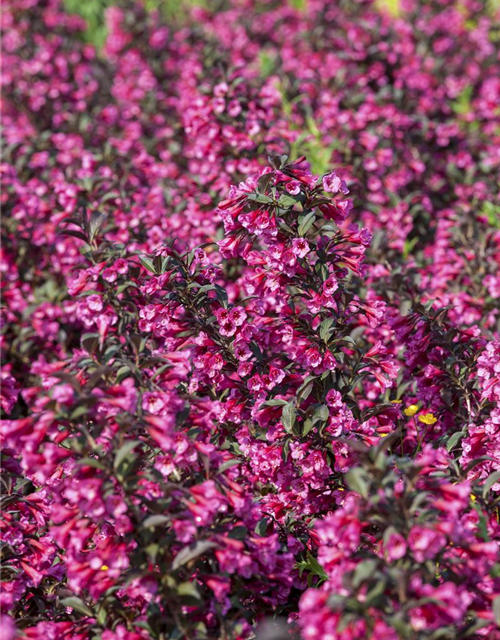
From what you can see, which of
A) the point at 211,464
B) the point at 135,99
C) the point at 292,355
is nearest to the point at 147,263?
the point at 292,355

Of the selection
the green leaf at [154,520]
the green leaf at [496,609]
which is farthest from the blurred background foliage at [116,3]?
the green leaf at [496,609]

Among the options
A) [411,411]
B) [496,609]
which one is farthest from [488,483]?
[411,411]

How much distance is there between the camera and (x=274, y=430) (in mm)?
3330

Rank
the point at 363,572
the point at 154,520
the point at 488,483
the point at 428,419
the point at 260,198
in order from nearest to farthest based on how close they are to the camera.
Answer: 1. the point at 363,572
2. the point at 154,520
3. the point at 488,483
4. the point at 260,198
5. the point at 428,419

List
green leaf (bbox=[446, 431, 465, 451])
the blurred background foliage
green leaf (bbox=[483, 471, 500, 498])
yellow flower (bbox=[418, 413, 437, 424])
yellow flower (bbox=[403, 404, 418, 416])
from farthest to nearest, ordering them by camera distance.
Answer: the blurred background foliage < yellow flower (bbox=[403, 404, 418, 416]) < yellow flower (bbox=[418, 413, 437, 424]) < green leaf (bbox=[446, 431, 465, 451]) < green leaf (bbox=[483, 471, 500, 498])

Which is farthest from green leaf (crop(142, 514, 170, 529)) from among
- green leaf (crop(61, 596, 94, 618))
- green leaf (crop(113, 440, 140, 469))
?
green leaf (crop(61, 596, 94, 618))

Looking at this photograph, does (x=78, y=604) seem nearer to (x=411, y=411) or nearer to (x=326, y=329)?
(x=326, y=329)

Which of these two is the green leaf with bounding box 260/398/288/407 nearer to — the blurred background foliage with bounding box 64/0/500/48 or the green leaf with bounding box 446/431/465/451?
the green leaf with bounding box 446/431/465/451

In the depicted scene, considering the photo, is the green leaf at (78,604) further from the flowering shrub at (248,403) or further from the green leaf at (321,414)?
the green leaf at (321,414)

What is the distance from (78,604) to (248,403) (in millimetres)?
1168

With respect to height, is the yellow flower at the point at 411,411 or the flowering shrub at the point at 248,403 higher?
the flowering shrub at the point at 248,403

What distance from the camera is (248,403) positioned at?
3.48m

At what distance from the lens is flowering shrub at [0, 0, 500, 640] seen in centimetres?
253

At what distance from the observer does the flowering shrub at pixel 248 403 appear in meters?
2.53
